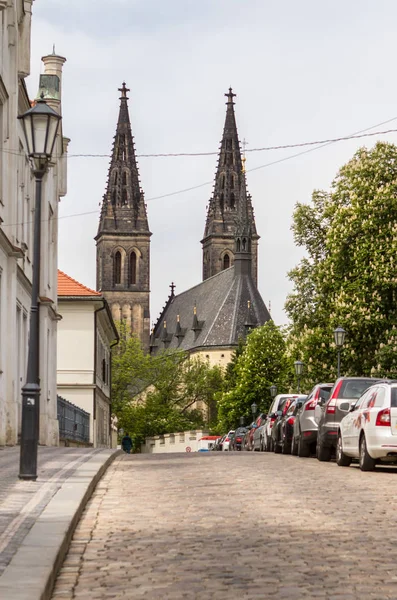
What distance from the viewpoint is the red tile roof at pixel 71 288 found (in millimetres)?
57781

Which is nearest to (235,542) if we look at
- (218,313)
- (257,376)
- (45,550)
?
(45,550)

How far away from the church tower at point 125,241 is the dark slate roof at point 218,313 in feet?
18.9

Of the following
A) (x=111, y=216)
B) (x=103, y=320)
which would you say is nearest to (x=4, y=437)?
(x=103, y=320)

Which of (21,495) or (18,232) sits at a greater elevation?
(18,232)

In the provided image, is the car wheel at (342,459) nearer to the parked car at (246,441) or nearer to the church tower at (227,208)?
the parked car at (246,441)

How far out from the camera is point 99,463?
18797mm

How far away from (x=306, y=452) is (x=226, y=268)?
14197cm

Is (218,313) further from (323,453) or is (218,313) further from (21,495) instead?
(21,495)

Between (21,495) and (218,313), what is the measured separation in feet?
468

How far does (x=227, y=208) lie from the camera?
16712 cm

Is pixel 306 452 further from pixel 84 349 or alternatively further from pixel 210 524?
pixel 84 349

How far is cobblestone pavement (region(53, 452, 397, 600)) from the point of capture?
7.66m

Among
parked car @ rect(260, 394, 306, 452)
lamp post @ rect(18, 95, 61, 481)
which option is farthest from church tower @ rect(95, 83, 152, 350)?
lamp post @ rect(18, 95, 61, 481)

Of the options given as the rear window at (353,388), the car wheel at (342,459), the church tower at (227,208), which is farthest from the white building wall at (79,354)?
the church tower at (227,208)
